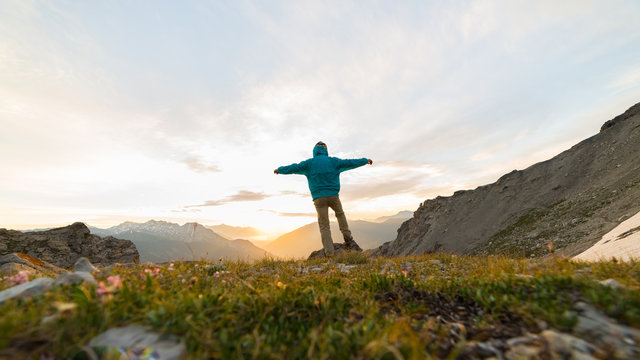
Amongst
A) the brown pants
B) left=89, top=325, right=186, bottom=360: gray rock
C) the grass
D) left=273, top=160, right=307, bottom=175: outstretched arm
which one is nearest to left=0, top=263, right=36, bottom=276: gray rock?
the grass

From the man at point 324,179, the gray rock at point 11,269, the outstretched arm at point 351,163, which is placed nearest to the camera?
the gray rock at point 11,269

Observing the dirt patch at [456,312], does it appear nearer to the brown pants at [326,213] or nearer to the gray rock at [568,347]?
the gray rock at [568,347]

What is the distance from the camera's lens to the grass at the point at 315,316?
5.98 feet

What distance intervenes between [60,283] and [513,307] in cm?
437

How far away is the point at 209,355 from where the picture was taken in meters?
1.81

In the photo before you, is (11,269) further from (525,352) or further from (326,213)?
(326,213)

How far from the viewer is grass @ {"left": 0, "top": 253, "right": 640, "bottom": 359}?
1.82 m

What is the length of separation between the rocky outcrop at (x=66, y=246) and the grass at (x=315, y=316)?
43.8ft

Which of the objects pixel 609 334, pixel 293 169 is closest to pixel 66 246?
pixel 293 169

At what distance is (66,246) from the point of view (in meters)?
15.6

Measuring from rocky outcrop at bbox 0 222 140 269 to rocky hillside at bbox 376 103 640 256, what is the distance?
22963 millimetres

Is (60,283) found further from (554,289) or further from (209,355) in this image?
(554,289)

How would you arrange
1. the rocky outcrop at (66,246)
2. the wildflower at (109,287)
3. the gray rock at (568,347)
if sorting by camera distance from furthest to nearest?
the rocky outcrop at (66,246), the wildflower at (109,287), the gray rock at (568,347)

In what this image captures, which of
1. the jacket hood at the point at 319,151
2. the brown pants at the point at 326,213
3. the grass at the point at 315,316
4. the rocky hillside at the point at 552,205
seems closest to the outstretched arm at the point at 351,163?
the jacket hood at the point at 319,151
